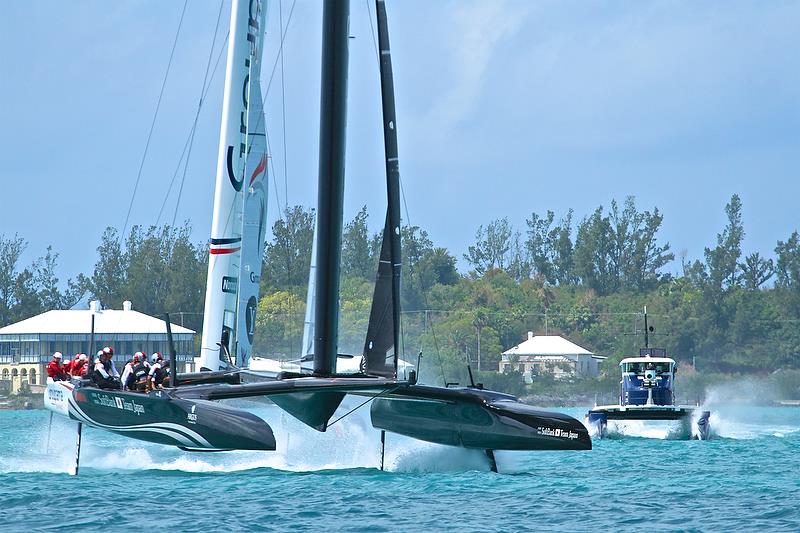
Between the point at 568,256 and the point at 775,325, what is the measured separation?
20577 mm

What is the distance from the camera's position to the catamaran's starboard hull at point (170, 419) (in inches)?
682

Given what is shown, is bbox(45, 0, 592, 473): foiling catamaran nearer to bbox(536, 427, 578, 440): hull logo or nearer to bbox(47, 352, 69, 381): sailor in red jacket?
bbox(536, 427, 578, 440): hull logo

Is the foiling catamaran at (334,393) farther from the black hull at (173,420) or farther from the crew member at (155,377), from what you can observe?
the crew member at (155,377)

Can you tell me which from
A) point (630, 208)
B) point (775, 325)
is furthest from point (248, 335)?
point (630, 208)

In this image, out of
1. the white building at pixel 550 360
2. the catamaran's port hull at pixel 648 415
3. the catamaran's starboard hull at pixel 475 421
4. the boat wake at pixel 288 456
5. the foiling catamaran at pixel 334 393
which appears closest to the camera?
the foiling catamaran at pixel 334 393

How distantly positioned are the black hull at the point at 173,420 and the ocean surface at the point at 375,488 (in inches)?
25.8

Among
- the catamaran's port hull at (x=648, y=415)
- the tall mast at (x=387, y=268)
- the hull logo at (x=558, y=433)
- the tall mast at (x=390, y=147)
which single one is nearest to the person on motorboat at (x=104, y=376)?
the tall mast at (x=387, y=268)

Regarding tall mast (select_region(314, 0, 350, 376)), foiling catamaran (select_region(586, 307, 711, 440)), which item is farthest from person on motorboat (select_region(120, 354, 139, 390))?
foiling catamaran (select_region(586, 307, 711, 440))

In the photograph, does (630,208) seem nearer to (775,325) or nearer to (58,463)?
(775,325)

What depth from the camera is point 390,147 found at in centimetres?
1945

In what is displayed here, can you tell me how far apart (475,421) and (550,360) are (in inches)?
2457

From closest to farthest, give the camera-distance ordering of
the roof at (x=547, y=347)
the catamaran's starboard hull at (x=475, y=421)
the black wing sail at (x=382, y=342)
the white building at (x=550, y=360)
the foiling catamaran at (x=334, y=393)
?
the foiling catamaran at (x=334, y=393) → the catamaran's starboard hull at (x=475, y=421) → the black wing sail at (x=382, y=342) → the white building at (x=550, y=360) → the roof at (x=547, y=347)

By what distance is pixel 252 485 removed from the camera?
18781mm

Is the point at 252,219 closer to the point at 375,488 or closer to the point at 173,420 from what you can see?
the point at 173,420
